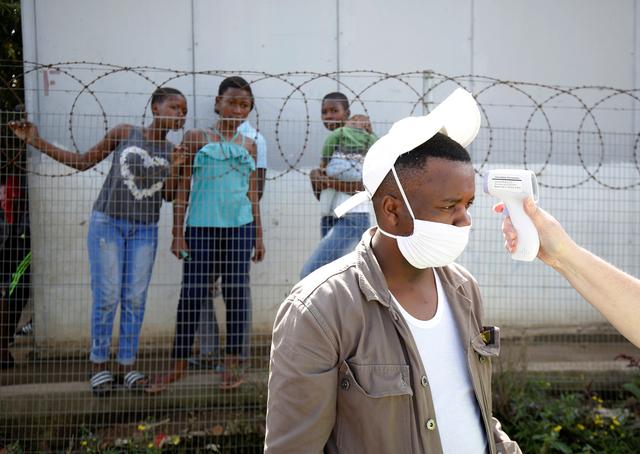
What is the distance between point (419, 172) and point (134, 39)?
461 cm

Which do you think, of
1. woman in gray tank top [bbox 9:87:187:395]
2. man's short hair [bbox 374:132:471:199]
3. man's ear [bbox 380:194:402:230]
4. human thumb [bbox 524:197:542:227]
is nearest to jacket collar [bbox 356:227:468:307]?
man's ear [bbox 380:194:402:230]

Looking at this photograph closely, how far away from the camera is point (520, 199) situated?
6.40 feet

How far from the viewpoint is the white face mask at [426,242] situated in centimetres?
193

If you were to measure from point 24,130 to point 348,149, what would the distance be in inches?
89.2

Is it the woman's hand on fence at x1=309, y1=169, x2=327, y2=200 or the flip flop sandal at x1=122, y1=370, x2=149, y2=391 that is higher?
the woman's hand on fence at x1=309, y1=169, x2=327, y2=200

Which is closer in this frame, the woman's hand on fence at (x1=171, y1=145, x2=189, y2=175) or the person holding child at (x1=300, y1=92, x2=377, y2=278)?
the woman's hand on fence at (x1=171, y1=145, x2=189, y2=175)

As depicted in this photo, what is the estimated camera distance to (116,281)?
181 inches

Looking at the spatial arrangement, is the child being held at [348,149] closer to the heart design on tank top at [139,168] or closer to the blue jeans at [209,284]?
the blue jeans at [209,284]

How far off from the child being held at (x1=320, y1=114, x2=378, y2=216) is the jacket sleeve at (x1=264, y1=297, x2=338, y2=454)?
300 cm

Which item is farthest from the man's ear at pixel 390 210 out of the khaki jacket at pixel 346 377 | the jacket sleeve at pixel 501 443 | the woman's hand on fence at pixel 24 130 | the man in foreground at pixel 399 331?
the woman's hand on fence at pixel 24 130

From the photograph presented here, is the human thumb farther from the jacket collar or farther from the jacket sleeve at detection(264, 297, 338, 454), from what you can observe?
the jacket sleeve at detection(264, 297, 338, 454)

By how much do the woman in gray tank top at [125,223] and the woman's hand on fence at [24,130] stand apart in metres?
0.24

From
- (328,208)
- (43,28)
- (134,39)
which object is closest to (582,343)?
(328,208)

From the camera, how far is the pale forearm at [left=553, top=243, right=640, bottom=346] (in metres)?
1.86
